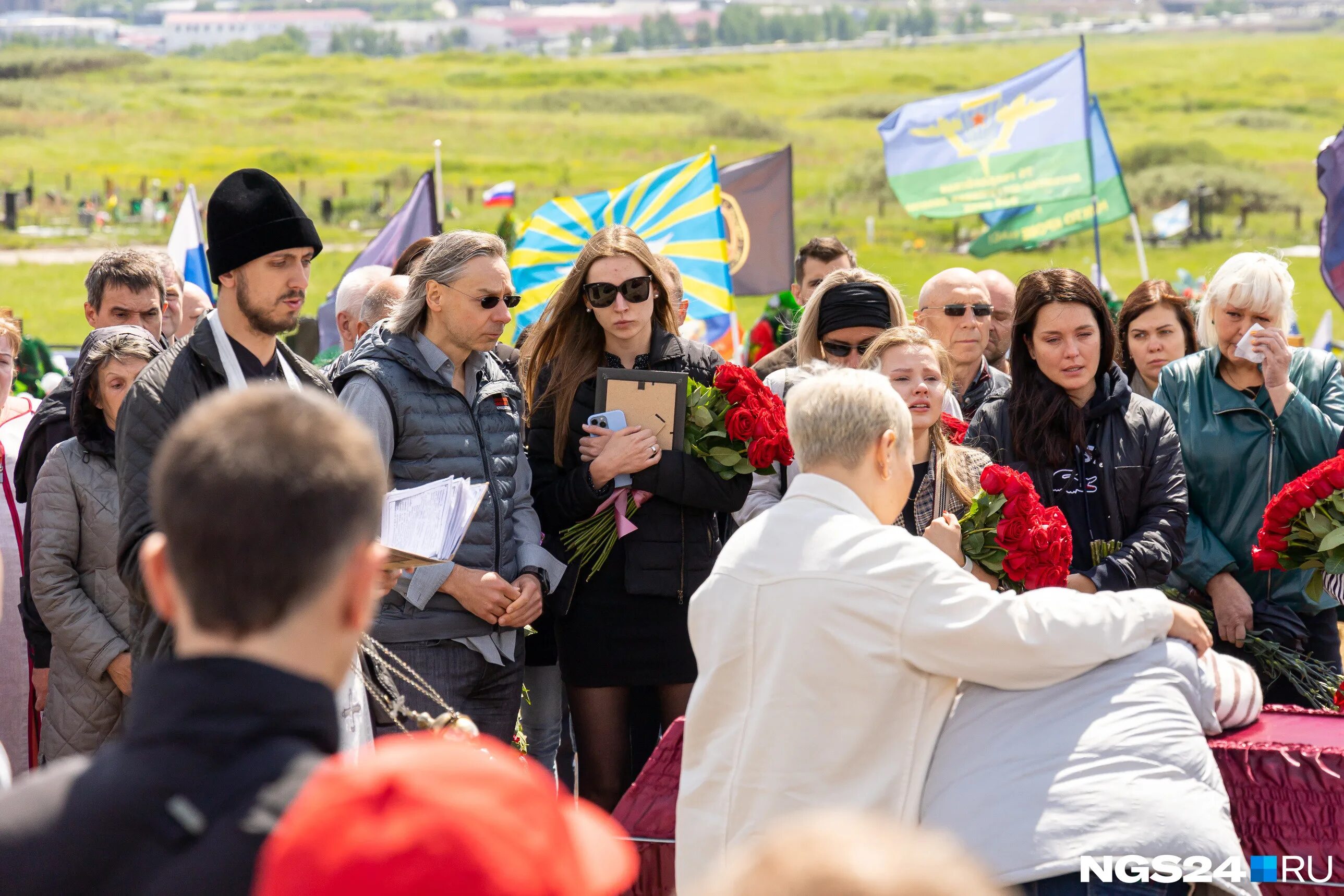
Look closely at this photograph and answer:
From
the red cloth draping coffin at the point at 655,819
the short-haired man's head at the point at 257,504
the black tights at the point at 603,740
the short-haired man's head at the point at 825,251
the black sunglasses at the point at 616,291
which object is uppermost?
the short-haired man's head at the point at 257,504

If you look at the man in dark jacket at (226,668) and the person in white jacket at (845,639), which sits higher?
the man in dark jacket at (226,668)

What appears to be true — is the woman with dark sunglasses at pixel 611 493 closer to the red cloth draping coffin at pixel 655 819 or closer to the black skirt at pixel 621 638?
the black skirt at pixel 621 638

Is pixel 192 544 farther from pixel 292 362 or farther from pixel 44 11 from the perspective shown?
pixel 44 11

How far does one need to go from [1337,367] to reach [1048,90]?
5.41 meters

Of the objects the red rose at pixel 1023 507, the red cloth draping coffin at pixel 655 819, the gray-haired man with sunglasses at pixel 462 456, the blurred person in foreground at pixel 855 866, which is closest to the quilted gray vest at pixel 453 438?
the gray-haired man with sunglasses at pixel 462 456

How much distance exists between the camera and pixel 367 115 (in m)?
53.5

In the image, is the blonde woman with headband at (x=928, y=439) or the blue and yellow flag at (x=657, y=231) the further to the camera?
the blue and yellow flag at (x=657, y=231)

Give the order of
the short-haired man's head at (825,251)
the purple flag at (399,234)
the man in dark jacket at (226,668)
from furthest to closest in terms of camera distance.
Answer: the purple flag at (399,234), the short-haired man's head at (825,251), the man in dark jacket at (226,668)

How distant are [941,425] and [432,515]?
156 cm

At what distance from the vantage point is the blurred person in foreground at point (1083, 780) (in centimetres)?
246

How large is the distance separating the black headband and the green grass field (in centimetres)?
3146

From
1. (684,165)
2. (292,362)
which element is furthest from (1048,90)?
(292,362)

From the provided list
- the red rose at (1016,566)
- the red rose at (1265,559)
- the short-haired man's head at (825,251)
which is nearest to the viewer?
the red rose at (1016,566)

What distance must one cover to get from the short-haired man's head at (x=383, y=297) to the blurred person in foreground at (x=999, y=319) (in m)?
2.57
